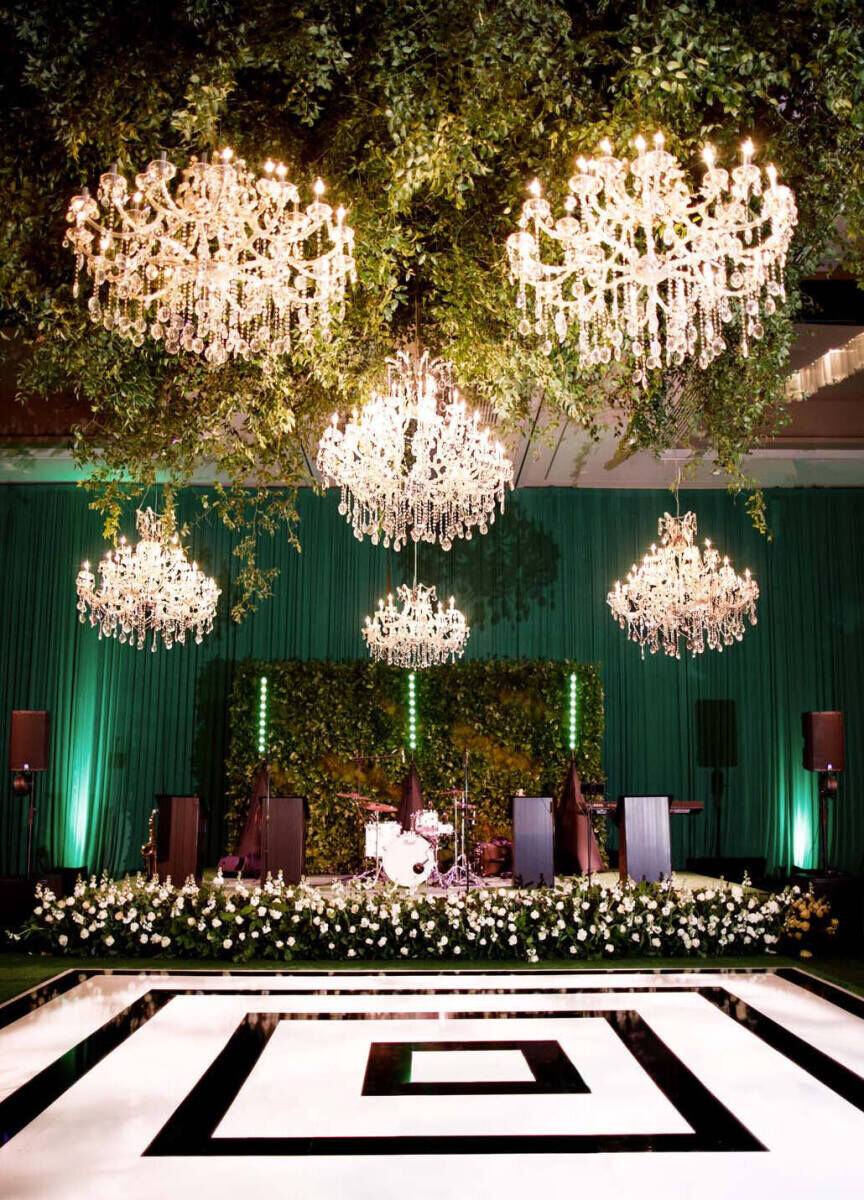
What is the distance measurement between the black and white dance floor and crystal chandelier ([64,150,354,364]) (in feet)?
10.6

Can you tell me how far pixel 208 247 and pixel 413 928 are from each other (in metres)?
4.63

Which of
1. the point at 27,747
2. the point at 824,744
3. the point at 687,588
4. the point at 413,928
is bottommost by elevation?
the point at 413,928

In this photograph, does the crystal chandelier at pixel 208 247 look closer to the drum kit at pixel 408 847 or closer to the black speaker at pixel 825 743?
the drum kit at pixel 408 847

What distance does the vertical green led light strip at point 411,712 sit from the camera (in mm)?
11523

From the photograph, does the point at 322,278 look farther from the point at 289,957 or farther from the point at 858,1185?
the point at 289,957

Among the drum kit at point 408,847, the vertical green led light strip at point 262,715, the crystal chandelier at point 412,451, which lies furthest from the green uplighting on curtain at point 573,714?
the crystal chandelier at point 412,451

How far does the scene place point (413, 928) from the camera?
22.6 feet

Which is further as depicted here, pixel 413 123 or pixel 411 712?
pixel 411 712

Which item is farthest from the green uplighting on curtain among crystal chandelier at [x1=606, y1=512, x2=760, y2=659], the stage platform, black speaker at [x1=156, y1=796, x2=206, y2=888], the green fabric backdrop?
black speaker at [x1=156, y1=796, x2=206, y2=888]

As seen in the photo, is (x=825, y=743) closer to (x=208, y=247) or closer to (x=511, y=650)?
(x=511, y=650)

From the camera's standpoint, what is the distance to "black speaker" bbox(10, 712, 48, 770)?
930 cm

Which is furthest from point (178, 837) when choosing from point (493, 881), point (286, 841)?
point (493, 881)

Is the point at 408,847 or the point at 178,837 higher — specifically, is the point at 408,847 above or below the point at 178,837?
below

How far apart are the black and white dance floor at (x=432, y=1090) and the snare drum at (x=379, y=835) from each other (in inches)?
125
